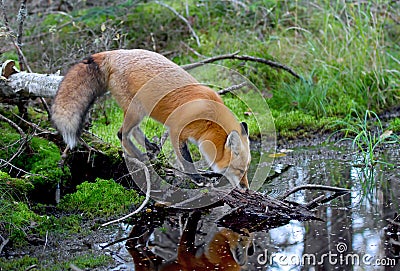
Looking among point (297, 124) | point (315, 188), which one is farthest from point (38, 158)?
point (297, 124)

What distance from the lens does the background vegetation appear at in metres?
5.76

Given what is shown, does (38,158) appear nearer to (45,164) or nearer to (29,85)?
(45,164)

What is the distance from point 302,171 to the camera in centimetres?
641

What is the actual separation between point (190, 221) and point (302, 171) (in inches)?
75.5

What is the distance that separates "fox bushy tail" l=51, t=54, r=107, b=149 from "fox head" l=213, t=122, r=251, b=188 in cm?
147

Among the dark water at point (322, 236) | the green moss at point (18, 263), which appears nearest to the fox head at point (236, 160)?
the dark water at point (322, 236)

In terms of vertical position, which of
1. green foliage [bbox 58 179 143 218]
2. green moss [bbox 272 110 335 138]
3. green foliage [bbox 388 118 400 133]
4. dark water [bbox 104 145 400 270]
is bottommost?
green moss [bbox 272 110 335 138]

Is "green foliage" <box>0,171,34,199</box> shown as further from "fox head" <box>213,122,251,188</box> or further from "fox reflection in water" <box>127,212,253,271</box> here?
"fox head" <box>213,122,251,188</box>

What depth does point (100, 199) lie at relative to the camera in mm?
5453

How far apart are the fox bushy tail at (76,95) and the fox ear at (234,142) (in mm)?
1459

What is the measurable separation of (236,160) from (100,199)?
145 centimetres

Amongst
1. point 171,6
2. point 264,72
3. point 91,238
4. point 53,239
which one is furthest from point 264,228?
point 171,6

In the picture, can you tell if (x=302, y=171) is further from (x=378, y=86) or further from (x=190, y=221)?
(x=378, y=86)

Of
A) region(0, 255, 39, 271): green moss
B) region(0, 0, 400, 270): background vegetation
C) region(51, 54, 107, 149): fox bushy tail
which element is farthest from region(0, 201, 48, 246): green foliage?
region(51, 54, 107, 149): fox bushy tail
